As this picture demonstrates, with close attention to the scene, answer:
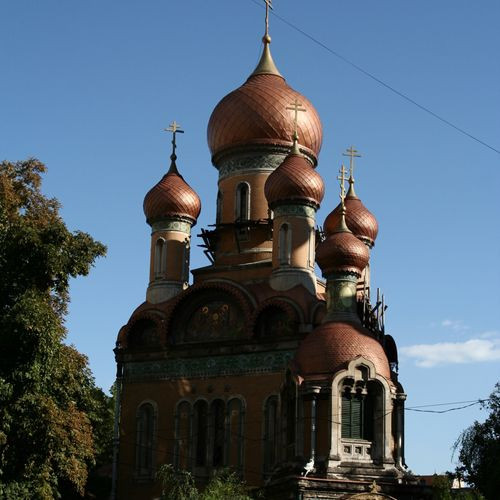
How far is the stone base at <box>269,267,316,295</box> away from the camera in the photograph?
26141mm

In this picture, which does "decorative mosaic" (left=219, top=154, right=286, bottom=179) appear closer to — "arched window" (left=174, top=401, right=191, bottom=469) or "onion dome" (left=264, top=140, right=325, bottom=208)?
"onion dome" (left=264, top=140, right=325, bottom=208)

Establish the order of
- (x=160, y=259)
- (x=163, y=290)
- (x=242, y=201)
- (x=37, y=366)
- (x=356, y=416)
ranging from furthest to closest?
(x=242, y=201) → (x=160, y=259) → (x=163, y=290) → (x=356, y=416) → (x=37, y=366)

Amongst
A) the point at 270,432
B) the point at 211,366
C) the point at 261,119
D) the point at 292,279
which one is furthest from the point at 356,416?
the point at 261,119

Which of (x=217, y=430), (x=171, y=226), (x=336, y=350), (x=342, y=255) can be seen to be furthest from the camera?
(x=171, y=226)

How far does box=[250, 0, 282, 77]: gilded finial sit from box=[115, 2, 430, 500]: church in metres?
0.04

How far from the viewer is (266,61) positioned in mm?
31031

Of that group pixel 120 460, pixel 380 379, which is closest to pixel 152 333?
pixel 120 460

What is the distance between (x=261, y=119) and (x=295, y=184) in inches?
124

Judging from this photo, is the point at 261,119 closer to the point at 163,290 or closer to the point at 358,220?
the point at 358,220

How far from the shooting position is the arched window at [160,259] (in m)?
28.2

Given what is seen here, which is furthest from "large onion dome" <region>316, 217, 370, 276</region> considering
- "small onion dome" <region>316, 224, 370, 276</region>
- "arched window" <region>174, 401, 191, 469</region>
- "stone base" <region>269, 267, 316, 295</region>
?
"arched window" <region>174, 401, 191, 469</region>

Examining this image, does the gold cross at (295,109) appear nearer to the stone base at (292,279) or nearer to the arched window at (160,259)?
the stone base at (292,279)

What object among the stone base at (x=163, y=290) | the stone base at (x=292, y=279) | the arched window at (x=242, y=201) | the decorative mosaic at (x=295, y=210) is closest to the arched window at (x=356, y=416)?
the stone base at (x=292, y=279)

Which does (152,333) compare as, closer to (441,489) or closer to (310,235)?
(310,235)
